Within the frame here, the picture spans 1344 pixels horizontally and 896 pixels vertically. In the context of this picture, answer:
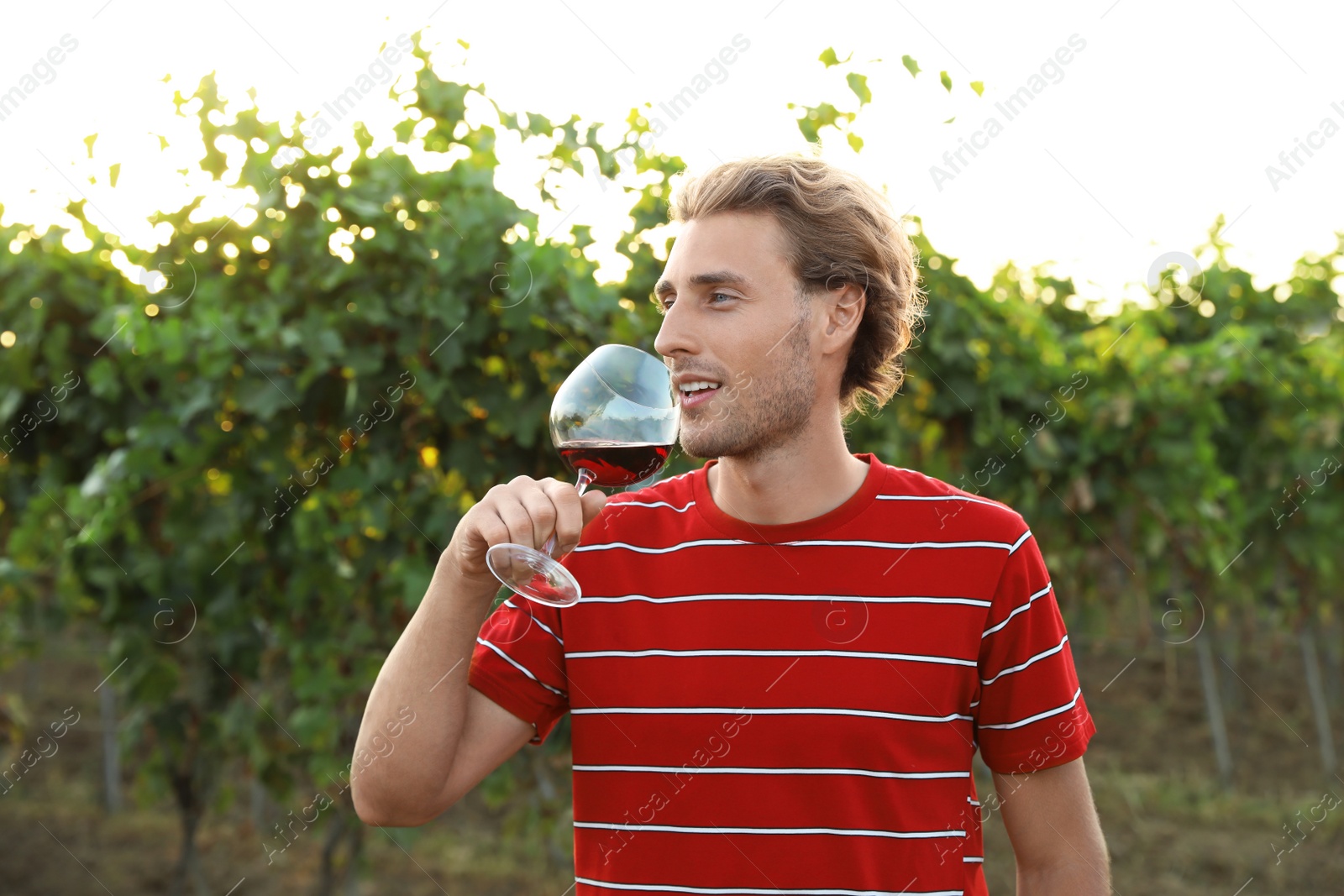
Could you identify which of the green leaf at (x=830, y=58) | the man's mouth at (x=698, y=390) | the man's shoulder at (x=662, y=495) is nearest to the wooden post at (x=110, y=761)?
the green leaf at (x=830, y=58)

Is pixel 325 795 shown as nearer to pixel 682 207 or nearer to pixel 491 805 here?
pixel 491 805

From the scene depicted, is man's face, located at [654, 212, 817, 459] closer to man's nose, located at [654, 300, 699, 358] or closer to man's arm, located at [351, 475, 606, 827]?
man's nose, located at [654, 300, 699, 358]

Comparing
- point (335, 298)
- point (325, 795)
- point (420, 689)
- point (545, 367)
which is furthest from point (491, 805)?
point (420, 689)

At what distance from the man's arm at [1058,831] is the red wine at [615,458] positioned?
2.33 feet

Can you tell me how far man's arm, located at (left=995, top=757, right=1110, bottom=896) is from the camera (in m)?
1.63

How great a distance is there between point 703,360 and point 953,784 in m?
0.71

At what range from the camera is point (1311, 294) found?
586cm

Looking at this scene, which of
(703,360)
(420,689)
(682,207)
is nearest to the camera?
(420,689)

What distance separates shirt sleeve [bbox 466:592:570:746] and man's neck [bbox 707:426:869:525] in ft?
1.10

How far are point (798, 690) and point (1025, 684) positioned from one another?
1.09ft

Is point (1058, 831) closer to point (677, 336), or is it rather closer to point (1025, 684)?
point (1025, 684)

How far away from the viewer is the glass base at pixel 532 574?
137 cm

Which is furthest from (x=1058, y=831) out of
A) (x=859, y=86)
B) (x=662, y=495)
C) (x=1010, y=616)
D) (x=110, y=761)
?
(x=110, y=761)

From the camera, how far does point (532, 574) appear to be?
55.9 inches
